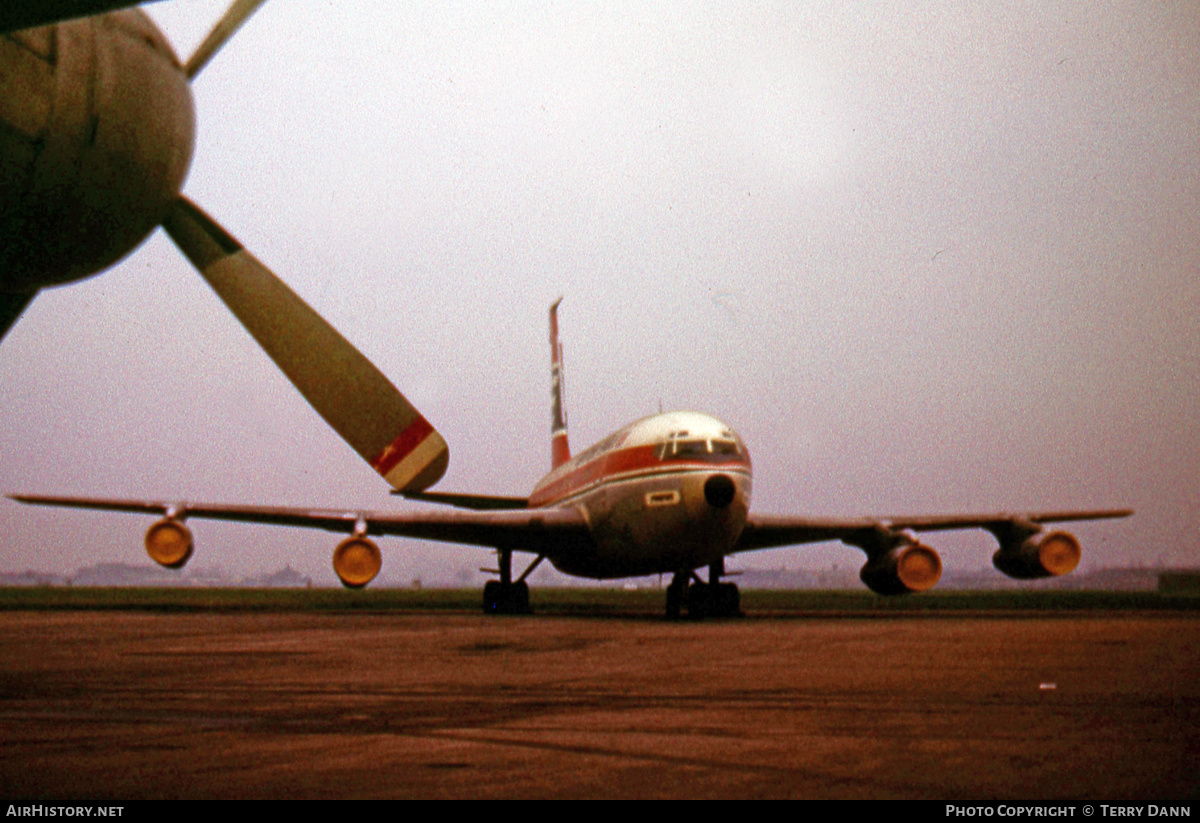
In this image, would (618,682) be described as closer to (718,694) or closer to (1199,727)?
(718,694)

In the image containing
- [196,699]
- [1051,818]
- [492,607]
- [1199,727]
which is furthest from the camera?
[492,607]

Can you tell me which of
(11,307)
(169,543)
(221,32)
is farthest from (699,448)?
(11,307)

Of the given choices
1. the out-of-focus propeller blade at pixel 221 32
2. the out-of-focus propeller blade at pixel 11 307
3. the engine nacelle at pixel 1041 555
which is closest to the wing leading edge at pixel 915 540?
A: the engine nacelle at pixel 1041 555

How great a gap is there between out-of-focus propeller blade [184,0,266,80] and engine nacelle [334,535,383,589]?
11805 millimetres

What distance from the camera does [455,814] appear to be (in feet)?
→ 8.89

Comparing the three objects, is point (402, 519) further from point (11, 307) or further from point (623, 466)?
point (11, 307)

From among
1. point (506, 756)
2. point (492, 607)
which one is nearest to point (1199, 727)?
point (506, 756)

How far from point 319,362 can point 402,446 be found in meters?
0.86

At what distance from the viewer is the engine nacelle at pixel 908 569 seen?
18.2m

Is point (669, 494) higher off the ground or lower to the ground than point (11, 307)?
higher

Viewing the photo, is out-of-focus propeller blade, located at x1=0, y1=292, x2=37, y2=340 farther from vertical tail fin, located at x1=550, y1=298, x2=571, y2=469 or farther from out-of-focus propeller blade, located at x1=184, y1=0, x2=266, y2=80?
vertical tail fin, located at x1=550, y1=298, x2=571, y2=469

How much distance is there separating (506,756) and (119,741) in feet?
5.67

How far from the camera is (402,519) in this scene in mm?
18828

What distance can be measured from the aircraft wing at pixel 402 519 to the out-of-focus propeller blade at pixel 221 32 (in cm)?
1340
